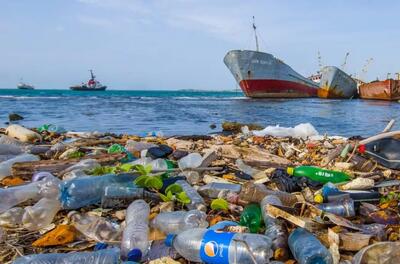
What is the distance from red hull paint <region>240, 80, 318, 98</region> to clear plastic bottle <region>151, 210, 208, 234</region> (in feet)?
98.9

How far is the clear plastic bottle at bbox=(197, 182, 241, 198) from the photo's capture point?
3008mm

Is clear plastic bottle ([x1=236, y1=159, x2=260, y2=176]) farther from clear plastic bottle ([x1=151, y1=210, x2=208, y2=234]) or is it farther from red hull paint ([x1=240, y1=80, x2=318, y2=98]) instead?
red hull paint ([x1=240, y1=80, x2=318, y2=98])

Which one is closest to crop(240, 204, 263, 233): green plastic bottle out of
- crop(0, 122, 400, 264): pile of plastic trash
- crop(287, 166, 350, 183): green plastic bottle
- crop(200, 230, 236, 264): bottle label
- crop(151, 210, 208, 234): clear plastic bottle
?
crop(0, 122, 400, 264): pile of plastic trash

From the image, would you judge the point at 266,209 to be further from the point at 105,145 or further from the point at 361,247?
the point at 105,145

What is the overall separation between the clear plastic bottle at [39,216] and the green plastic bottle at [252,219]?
1368 mm

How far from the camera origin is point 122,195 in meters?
2.85

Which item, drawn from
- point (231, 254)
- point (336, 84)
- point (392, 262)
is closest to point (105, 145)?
point (231, 254)

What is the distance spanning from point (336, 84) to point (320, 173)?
1332 inches

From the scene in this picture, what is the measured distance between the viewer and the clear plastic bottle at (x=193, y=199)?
2.69 meters

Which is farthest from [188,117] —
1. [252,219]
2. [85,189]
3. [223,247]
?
[223,247]

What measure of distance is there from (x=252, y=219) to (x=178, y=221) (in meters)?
0.50

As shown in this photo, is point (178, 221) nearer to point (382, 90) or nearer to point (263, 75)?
point (263, 75)

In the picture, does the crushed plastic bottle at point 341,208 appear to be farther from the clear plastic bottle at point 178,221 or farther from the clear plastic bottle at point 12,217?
the clear plastic bottle at point 12,217

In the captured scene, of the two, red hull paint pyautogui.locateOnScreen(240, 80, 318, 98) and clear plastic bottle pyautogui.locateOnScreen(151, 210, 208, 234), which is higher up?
red hull paint pyautogui.locateOnScreen(240, 80, 318, 98)
